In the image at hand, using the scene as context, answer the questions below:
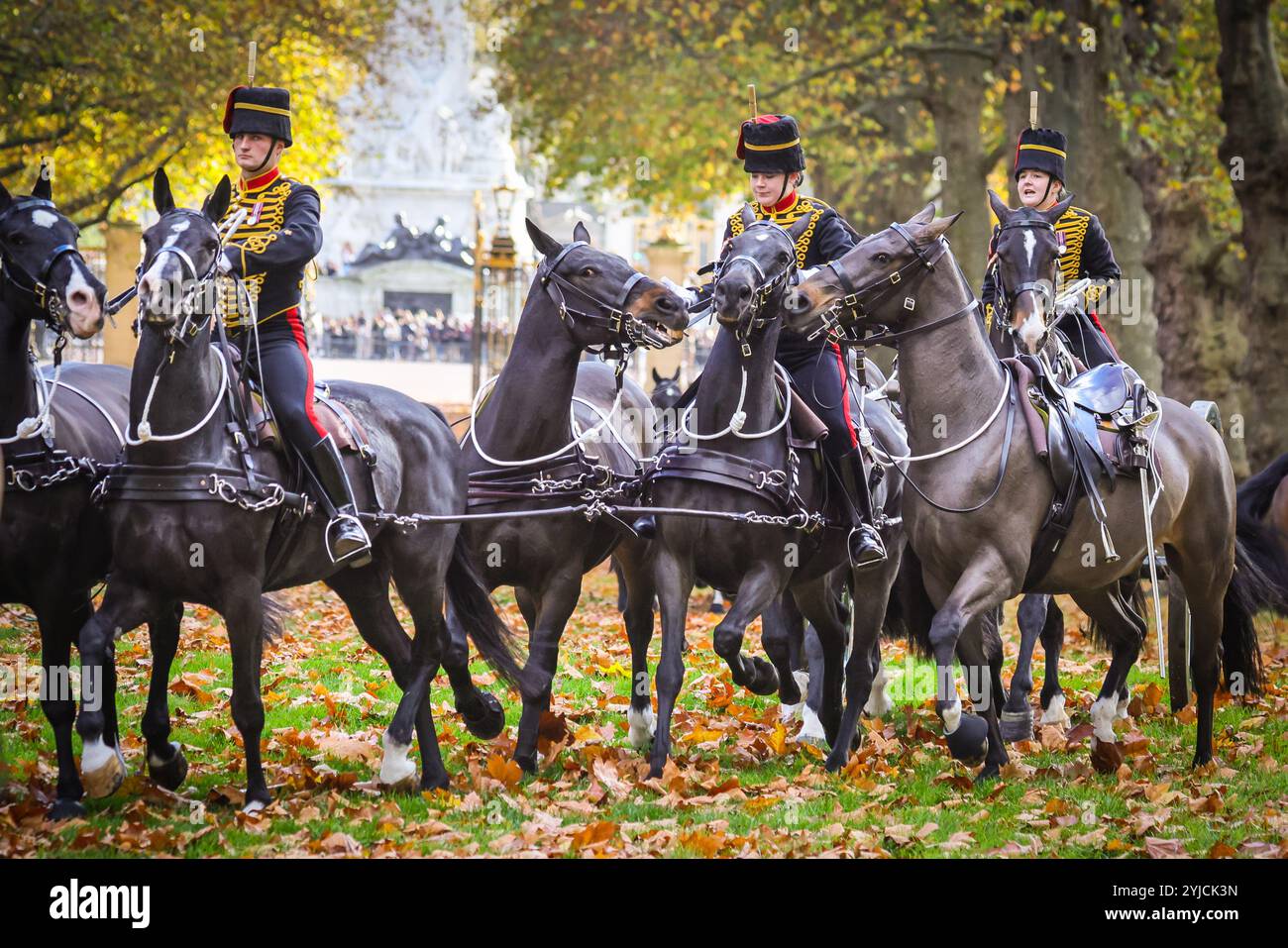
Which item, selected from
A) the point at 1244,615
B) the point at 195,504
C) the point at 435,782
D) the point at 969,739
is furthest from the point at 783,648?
the point at 195,504

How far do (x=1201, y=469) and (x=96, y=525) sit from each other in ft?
21.1

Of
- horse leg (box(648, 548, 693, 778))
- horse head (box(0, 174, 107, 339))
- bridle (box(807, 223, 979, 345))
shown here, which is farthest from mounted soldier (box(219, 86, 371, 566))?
bridle (box(807, 223, 979, 345))

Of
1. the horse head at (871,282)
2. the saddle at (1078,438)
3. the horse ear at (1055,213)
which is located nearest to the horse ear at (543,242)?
the horse head at (871,282)

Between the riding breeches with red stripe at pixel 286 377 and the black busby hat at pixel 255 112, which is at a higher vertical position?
the black busby hat at pixel 255 112

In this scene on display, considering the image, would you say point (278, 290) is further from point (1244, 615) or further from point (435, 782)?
point (1244, 615)

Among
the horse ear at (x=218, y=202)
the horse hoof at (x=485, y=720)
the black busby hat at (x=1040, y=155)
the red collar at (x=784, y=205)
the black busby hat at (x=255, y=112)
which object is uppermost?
the black busby hat at (x=1040, y=155)

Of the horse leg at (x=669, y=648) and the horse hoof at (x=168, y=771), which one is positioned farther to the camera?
the horse leg at (x=669, y=648)

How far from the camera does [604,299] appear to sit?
335 inches

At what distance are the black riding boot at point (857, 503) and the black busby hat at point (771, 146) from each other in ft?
5.70

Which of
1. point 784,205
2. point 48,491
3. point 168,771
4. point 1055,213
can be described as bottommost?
point 168,771

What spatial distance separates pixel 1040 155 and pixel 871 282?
279 centimetres

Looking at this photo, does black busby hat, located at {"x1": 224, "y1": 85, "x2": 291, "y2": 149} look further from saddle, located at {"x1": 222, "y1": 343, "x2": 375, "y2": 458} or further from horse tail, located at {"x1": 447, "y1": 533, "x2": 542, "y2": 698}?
horse tail, located at {"x1": 447, "y1": 533, "x2": 542, "y2": 698}

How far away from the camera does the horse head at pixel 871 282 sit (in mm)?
8188

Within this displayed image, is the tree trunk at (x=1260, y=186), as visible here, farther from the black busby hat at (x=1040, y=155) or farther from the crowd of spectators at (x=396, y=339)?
the crowd of spectators at (x=396, y=339)
